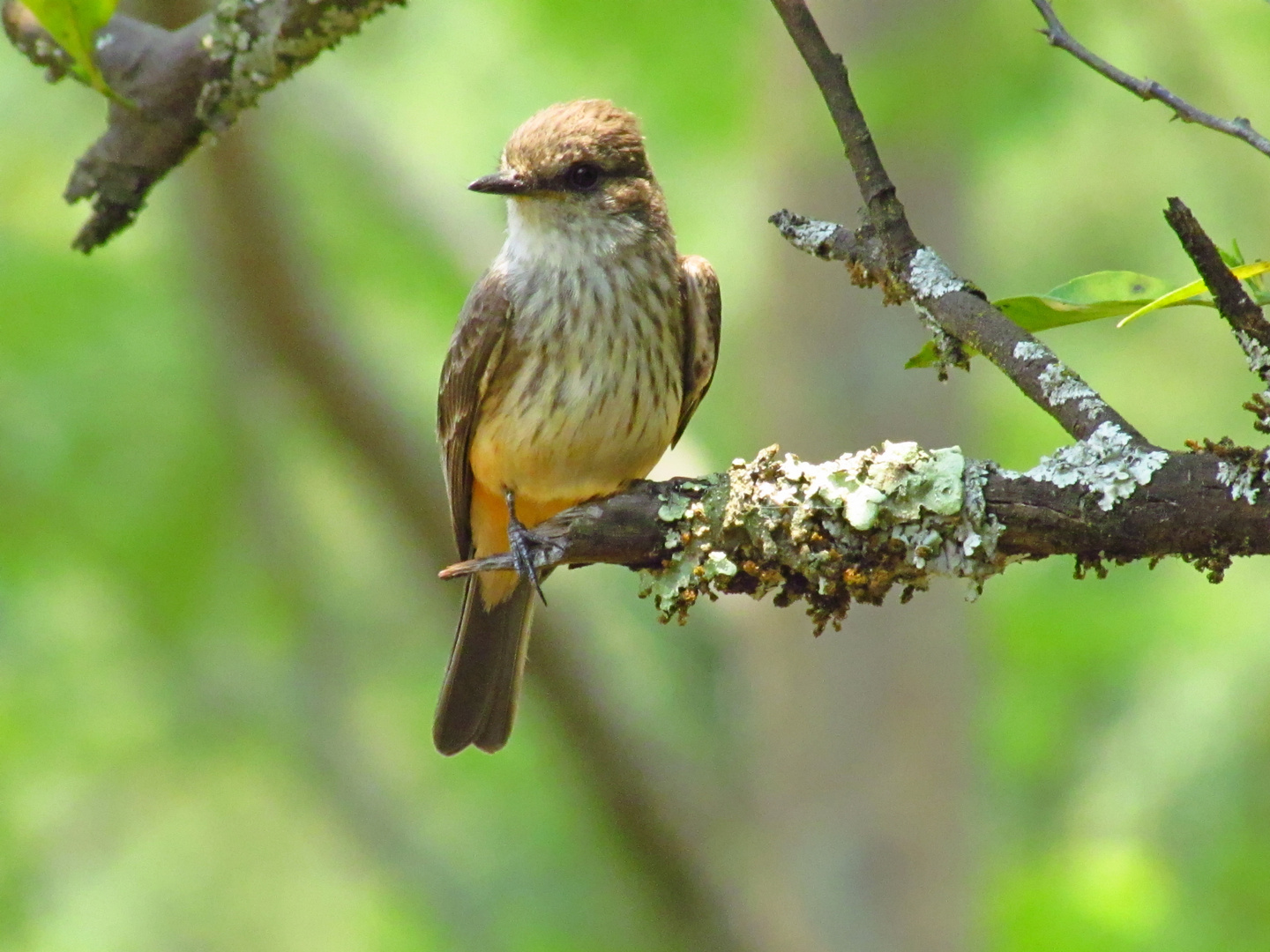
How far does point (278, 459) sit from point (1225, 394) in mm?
4472

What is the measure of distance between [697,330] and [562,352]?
440mm

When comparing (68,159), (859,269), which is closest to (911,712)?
(859,269)

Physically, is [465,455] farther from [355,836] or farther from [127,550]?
[355,836]

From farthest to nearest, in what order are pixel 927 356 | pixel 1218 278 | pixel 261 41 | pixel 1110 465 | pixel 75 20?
pixel 261 41
pixel 75 20
pixel 927 356
pixel 1110 465
pixel 1218 278

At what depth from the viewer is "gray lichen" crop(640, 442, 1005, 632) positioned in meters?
2.26

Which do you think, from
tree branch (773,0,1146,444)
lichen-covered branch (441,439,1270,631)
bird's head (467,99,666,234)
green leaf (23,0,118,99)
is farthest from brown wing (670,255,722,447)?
green leaf (23,0,118,99)

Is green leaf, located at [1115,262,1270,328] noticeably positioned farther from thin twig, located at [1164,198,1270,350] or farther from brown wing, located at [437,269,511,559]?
brown wing, located at [437,269,511,559]

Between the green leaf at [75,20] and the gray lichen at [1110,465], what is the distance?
1.72 metres

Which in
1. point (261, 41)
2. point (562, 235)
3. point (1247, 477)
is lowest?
point (1247, 477)

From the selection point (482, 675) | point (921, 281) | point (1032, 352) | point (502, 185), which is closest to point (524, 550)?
point (921, 281)

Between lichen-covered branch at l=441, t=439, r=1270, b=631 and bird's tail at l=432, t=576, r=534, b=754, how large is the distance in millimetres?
1578

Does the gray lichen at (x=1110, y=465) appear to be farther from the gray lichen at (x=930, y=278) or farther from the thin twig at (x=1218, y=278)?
the gray lichen at (x=930, y=278)

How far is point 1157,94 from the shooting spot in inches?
78.6

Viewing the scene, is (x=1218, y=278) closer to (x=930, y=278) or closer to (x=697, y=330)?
(x=930, y=278)
